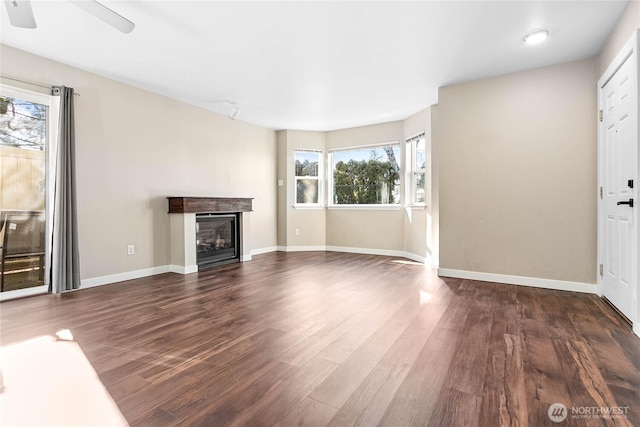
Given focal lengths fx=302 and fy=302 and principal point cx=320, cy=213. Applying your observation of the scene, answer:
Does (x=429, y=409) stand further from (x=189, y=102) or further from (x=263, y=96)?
(x=189, y=102)

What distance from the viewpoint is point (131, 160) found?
13.1ft

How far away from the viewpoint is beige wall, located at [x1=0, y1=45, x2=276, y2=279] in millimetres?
A: 3506

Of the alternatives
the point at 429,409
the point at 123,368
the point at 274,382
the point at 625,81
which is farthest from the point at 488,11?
the point at 123,368

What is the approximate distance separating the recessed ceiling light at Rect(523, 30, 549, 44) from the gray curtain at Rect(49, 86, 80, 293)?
4.75 m

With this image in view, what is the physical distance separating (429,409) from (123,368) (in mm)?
1677

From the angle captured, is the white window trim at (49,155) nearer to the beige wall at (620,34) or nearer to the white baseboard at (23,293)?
the white baseboard at (23,293)

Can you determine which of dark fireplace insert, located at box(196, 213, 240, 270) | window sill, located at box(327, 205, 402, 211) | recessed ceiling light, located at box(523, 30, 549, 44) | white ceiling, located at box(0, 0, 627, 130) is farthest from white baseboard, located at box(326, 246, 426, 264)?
recessed ceiling light, located at box(523, 30, 549, 44)

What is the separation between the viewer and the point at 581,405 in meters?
1.41

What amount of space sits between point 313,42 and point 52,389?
3183mm

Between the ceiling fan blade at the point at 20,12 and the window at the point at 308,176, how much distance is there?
4.62 meters

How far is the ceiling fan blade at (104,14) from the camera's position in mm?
2133

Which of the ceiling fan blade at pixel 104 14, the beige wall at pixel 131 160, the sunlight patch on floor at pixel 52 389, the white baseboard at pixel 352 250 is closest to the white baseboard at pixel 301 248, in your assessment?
the white baseboard at pixel 352 250

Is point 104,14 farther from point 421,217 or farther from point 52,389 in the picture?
point 421,217

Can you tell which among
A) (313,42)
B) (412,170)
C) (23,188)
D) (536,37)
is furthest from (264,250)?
(536,37)
